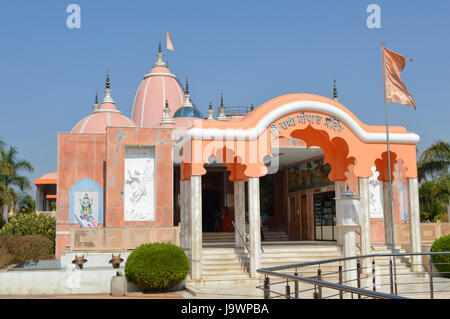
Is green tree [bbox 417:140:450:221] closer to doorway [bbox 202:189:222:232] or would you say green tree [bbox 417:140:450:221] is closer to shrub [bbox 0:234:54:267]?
doorway [bbox 202:189:222:232]

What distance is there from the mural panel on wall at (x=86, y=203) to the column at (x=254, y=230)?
318 inches

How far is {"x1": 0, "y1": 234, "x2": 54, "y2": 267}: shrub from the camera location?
18891mm

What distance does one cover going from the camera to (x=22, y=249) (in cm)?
2064

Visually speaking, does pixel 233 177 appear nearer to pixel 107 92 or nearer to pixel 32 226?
pixel 32 226

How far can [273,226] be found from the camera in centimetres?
2875

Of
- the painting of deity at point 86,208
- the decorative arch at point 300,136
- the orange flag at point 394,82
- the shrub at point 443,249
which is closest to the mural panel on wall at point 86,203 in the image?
the painting of deity at point 86,208

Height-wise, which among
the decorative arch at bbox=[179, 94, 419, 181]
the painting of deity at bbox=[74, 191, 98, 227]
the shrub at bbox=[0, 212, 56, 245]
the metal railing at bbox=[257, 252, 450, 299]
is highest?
the decorative arch at bbox=[179, 94, 419, 181]

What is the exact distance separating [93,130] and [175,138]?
5731 mm

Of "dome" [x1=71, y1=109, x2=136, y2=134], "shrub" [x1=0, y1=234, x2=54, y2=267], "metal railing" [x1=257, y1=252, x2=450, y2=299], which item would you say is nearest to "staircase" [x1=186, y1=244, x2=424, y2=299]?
"metal railing" [x1=257, y1=252, x2=450, y2=299]

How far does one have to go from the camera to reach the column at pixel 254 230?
17328 mm

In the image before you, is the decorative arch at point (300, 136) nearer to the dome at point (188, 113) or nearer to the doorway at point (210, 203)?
the doorway at point (210, 203)

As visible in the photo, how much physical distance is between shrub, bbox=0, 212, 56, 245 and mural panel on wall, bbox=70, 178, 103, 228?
4.32m
